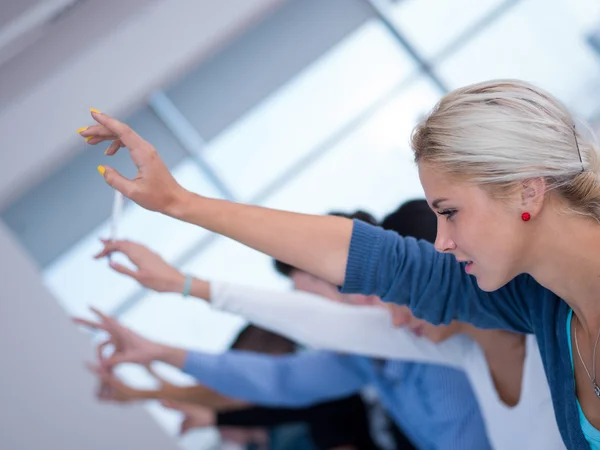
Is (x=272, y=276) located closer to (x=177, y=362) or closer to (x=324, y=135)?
(x=324, y=135)

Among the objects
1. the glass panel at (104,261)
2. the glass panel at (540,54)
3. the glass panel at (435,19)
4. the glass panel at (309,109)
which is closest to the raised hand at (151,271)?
the glass panel at (104,261)

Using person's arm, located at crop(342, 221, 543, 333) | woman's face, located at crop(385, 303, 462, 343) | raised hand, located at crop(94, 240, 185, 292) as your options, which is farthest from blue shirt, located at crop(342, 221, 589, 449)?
raised hand, located at crop(94, 240, 185, 292)

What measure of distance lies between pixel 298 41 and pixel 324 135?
441mm

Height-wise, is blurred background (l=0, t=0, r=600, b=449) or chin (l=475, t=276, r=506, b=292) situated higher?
blurred background (l=0, t=0, r=600, b=449)

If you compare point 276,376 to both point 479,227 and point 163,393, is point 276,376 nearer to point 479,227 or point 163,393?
point 163,393

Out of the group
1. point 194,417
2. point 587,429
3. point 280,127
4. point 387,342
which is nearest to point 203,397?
point 194,417

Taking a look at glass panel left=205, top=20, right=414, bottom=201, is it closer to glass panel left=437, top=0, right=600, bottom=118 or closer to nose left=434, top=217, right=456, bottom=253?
glass panel left=437, top=0, right=600, bottom=118

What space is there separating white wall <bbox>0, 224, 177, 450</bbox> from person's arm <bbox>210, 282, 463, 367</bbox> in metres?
0.57

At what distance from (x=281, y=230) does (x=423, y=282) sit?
24cm

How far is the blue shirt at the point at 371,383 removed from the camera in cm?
174

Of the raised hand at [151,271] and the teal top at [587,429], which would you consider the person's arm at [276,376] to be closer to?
the raised hand at [151,271]

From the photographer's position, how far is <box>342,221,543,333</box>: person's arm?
1.20 m

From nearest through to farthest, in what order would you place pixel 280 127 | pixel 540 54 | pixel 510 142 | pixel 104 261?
pixel 510 142 → pixel 104 261 → pixel 280 127 → pixel 540 54

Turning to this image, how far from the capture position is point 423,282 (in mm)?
1213
